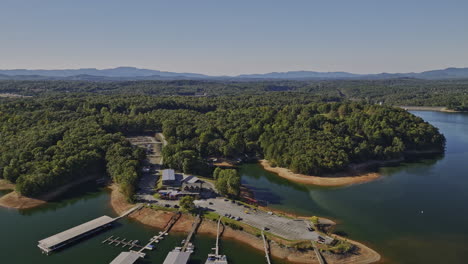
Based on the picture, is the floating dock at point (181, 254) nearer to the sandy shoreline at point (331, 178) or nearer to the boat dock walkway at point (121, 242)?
the boat dock walkway at point (121, 242)

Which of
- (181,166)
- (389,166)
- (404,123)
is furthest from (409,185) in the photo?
(181,166)

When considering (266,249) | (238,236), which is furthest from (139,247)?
(266,249)

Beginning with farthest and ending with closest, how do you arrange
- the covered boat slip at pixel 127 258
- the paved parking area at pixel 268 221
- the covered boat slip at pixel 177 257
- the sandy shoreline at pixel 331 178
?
the sandy shoreline at pixel 331 178 < the paved parking area at pixel 268 221 < the covered boat slip at pixel 127 258 < the covered boat slip at pixel 177 257

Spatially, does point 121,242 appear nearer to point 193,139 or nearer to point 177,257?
point 177,257

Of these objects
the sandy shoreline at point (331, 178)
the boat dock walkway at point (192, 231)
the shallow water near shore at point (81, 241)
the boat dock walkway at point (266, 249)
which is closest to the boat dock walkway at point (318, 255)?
the boat dock walkway at point (266, 249)

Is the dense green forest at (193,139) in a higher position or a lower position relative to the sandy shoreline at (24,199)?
higher

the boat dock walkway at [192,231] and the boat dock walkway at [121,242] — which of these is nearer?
the boat dock walkway at [192,231]
